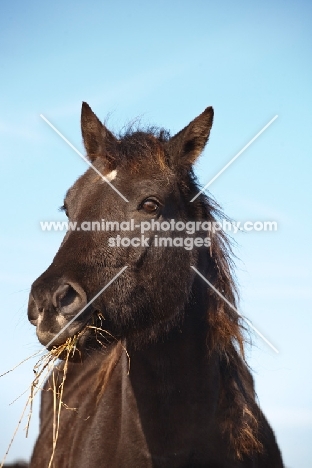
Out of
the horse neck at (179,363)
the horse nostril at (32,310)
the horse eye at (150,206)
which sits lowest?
the horse neck at (179,363)

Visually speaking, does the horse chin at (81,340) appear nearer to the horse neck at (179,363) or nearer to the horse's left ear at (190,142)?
the horse neck at (179,363)

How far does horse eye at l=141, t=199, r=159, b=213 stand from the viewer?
15.9 feet

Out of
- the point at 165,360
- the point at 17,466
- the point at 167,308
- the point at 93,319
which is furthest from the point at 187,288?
the point at 17,466

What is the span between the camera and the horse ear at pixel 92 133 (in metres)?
5.43

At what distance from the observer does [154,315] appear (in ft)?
15.8

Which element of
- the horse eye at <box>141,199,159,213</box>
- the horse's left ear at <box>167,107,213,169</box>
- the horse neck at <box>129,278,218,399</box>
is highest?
the horse's left ear at <box>167,107,213,169</box>

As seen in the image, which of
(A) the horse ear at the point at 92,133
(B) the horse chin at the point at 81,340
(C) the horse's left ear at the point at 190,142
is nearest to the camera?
(B) the horse chin at the point at 81,340

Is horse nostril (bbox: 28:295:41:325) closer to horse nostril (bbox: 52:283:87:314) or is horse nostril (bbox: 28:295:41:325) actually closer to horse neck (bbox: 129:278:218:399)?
horse nostril (bbox: 52:283:87:314)

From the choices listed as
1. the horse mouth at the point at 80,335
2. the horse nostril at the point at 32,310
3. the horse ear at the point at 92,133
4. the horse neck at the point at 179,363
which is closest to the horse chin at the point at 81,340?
the horse mouth at the point at 80,335

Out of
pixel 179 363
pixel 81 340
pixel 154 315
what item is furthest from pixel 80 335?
pixel 179 363

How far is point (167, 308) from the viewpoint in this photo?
4.87 m

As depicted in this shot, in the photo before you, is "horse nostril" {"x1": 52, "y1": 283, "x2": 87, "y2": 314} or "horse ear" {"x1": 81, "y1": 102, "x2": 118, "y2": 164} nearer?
"horse nostril" {"x1": 52, "y1": 283, "x2": 87, "y2": 314}

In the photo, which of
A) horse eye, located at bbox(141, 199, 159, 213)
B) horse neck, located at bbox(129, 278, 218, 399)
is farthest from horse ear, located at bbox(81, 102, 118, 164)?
horse neck, located at bbox(129, 278, 218, 399)

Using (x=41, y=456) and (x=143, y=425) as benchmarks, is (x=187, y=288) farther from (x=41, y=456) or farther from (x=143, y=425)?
(x=41, y=456)
